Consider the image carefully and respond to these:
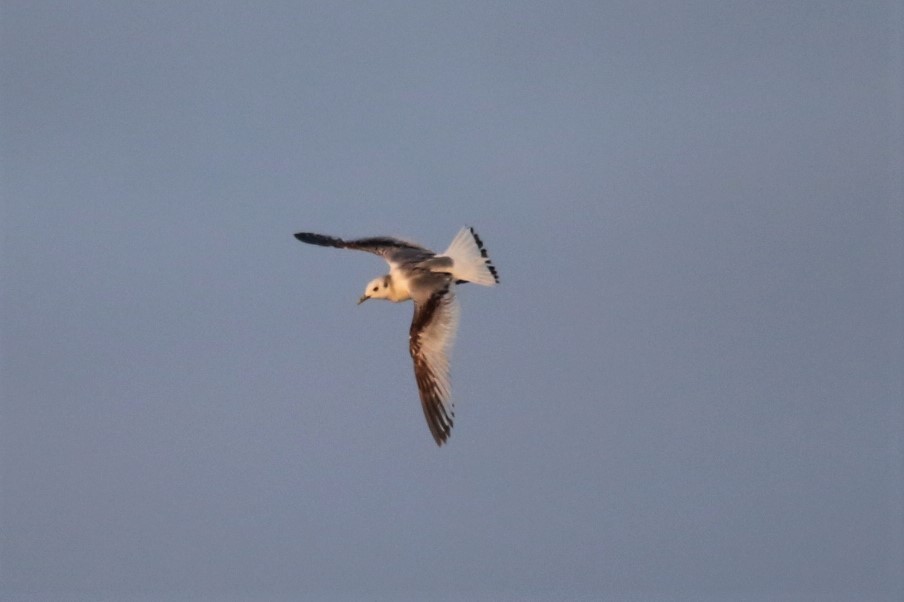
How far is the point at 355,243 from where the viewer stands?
2094 centimetres

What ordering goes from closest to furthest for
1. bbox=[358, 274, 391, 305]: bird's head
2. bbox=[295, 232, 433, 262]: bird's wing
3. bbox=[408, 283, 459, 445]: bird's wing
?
bbox=[408, 283, 459, 445]: bird's wing
bbox=[358, 274, 391, 305]: bird's head
bbox=[295, 232, 433, 262]: bird's wing

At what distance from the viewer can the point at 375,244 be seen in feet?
68.1

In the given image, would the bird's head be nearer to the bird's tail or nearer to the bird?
the bird

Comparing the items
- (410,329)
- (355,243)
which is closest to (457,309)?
(410,329)

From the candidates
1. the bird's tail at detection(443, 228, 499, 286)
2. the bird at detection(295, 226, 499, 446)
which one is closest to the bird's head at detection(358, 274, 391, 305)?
the bird at detection(295, 226, 499, 446)

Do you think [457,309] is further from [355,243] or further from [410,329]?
[355,243]

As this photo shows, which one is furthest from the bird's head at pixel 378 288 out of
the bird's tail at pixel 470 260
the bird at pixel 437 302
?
the bird's tail at pixel 470 260

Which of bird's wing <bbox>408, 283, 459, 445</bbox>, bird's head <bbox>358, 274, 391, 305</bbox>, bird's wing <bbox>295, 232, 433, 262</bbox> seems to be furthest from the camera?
bird's wing <bbox>295, 232, 433, 262</bbox>

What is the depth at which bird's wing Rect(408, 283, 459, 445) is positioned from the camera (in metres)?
18.8

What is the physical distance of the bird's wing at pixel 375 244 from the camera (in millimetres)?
20328

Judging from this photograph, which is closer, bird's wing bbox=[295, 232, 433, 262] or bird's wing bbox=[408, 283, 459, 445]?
bird's wing bbox=[408, 283, 459, 445]

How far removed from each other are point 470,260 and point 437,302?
44 centimetres

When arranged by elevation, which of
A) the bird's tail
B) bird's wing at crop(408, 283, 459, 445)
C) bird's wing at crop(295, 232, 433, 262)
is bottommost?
bird's wing at crop(408, 283, 459, 445)

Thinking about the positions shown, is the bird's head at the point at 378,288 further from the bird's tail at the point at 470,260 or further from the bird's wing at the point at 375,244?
the bird's tail at the point at 470,260
